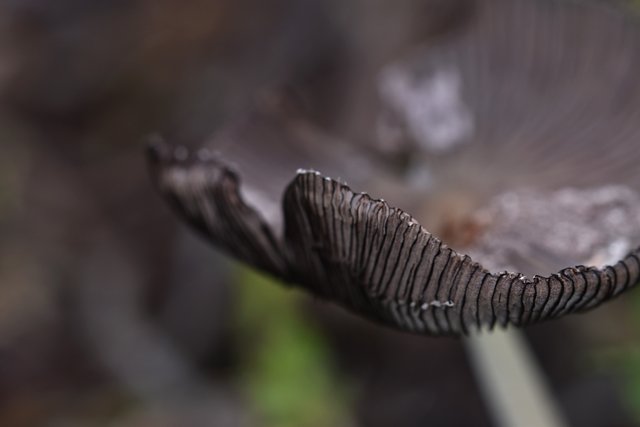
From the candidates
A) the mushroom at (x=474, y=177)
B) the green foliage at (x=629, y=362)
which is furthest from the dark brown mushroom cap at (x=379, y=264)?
the green foliage at (x=629, y=362)

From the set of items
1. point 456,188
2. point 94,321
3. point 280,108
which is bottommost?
point 456,188

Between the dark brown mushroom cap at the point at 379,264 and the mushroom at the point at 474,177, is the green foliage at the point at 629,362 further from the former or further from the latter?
the dark brown mushroom cap at the point at 379,264

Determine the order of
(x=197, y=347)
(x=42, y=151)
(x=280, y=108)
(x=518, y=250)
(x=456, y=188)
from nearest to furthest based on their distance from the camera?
1. (x=518, y=250)
2. (x=456, y=188)
3. (x=280, y=108)
4. (x=197, y=347)
5. (x=42, y=151)

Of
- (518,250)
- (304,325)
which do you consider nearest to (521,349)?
(518,250)

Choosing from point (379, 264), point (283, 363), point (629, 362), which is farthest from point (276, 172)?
point (629, 362)

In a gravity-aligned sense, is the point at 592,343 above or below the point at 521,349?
above

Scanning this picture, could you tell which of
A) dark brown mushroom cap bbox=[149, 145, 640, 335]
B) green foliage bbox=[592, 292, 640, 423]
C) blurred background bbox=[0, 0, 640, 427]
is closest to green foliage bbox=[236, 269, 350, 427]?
blurred background bbox=[0, 0, 640, 427]

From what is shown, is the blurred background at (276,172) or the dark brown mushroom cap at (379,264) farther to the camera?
the blurred background at (276,172)

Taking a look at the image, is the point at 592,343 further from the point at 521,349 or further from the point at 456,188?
the point at 456,188

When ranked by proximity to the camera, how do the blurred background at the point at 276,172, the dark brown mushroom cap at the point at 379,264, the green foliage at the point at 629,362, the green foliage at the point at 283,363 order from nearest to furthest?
the dark brown mushroom cap at the point at 379,264
the blurred background at the point at 276,172
the green foliage at the point at 629,362
the green foliage at the point at 283,363
